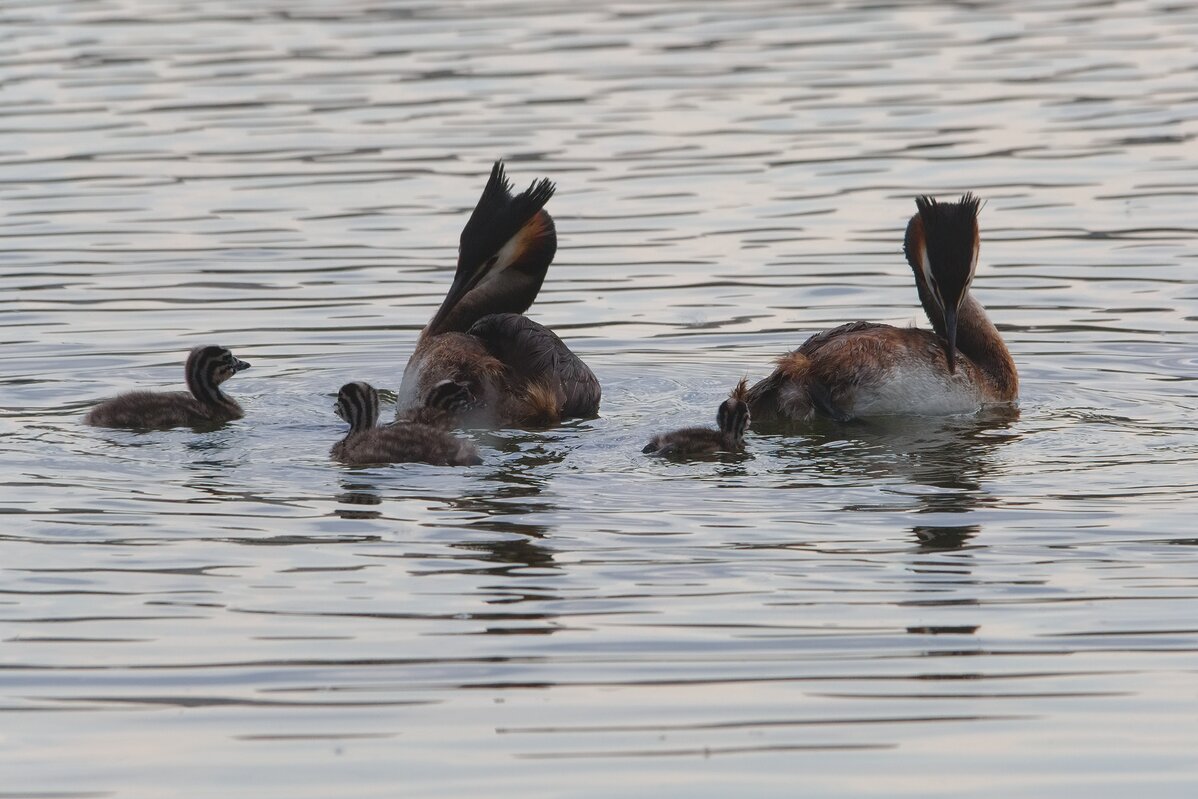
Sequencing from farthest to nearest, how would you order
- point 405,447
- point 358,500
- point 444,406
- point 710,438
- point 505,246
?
point 505,246 → point 444,406 → point 710,438 → point 405,447 → point 358,500

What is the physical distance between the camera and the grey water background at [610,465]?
6.20m

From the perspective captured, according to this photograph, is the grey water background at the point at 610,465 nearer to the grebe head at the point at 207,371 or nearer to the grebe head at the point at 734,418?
the grebe head at the point at 734,418

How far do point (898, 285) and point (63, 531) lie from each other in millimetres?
7151

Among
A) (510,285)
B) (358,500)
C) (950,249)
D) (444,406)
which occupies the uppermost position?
(950,249)

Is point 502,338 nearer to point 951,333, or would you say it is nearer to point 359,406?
point 359,406

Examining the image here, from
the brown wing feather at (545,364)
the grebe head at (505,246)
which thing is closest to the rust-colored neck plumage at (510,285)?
the grebe head at (505,246)

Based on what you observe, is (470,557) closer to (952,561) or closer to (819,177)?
(952,561)

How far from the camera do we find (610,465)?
950 centimetres

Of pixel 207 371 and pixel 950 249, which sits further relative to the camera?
pixel 950 249

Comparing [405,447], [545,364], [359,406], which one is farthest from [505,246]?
[405,447]

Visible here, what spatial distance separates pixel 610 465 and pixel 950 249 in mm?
2480

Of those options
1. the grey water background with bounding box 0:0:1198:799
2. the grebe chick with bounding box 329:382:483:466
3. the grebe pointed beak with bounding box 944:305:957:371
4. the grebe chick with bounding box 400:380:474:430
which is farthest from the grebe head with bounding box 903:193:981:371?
the grebe chick with bounding box 329:382:483:466

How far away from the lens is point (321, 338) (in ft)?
42.5

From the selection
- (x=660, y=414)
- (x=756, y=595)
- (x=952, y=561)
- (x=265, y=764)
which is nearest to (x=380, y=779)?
(x=265, y=764)
